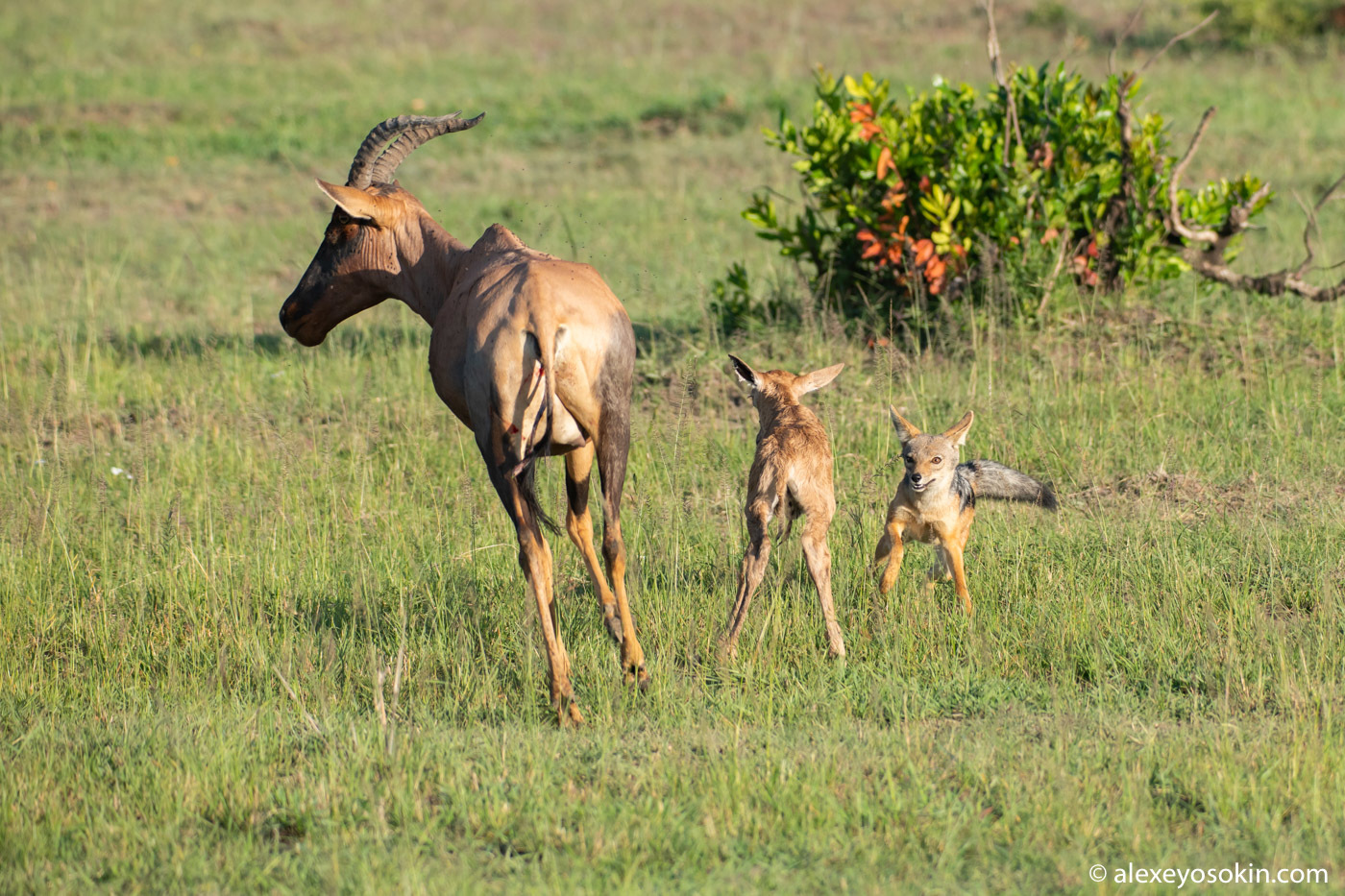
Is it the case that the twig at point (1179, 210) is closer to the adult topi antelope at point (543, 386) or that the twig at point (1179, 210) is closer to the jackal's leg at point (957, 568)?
the jackal's leg at point (957, 568)

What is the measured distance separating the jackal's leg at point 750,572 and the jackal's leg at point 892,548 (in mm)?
722

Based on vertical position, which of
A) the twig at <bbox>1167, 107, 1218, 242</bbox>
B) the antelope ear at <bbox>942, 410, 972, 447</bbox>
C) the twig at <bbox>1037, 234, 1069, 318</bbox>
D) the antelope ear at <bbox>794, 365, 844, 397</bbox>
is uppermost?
the twig at <bbox>1167, 107, 1218, 242</bbox>

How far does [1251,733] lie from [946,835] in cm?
138

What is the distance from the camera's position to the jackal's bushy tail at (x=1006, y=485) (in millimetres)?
6453

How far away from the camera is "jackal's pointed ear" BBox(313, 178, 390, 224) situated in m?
5.65

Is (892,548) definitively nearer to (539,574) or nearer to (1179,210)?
(539,574)

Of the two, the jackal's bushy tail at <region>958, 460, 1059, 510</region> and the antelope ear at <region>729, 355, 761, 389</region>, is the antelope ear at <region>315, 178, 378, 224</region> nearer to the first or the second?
the antelope ear at <region>729, 355, 761, 389</region>

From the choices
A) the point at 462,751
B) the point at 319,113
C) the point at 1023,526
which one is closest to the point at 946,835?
the point at 462,751

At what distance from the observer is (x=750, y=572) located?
548cm

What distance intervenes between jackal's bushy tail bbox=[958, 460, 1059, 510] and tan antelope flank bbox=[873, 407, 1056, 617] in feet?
0.43

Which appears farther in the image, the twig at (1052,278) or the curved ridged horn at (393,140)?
the twig at (1052,278)

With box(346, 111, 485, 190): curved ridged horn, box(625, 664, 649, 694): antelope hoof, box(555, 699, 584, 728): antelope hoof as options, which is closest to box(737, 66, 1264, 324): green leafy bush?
box(346, 111, 485, 190): curved ridged horn

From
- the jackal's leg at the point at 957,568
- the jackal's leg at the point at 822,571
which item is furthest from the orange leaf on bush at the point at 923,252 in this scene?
the jackal's leg at the point at 822,571

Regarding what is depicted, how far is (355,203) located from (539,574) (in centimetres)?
196
